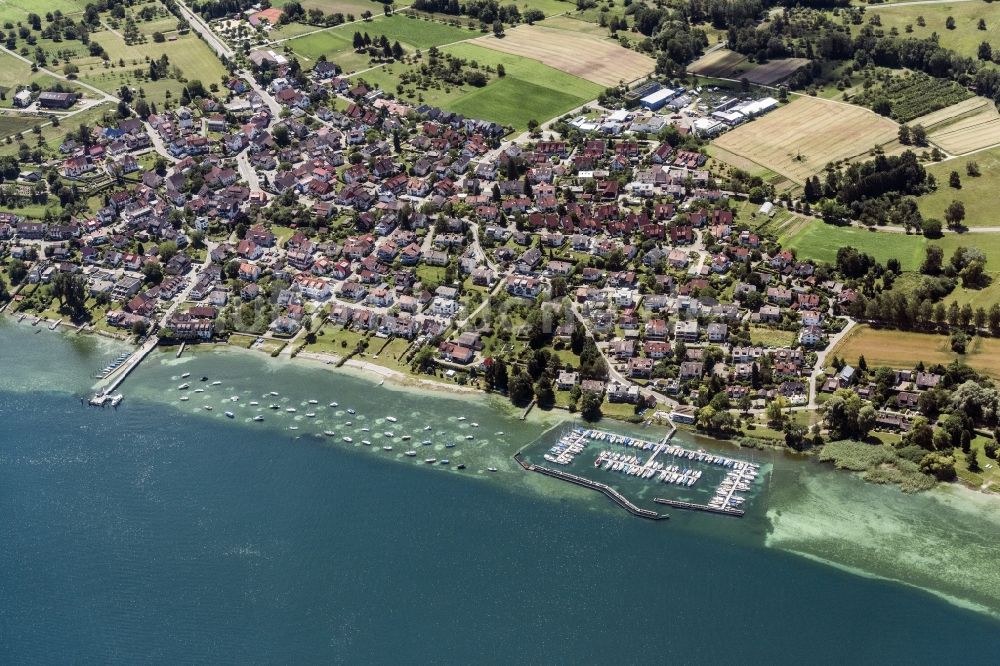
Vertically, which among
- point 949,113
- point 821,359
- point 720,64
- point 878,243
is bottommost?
point 821,359

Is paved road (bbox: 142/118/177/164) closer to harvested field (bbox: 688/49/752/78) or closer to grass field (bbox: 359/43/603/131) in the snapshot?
grass field (bbox: 359/43/603/131)

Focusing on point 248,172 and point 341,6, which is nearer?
point 248,172

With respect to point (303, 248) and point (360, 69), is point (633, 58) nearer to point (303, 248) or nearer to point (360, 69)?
point (360, 69)

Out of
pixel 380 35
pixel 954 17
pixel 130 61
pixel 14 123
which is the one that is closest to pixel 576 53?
pixel 380 35

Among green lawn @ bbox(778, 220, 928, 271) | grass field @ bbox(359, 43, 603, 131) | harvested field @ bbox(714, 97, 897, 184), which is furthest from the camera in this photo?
grass field @ bbox(359, 43, 603, 131)

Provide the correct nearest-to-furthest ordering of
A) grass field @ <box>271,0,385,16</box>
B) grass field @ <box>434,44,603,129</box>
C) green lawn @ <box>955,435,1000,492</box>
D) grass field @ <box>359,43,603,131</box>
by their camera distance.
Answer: green lawn @ <box>955,435,1000,492</box> < grass field @ <box>434,44,603,129</box> < grass field @ <box>359,43,603,131</box> < grass field @ <box>271,0,385,16</box>

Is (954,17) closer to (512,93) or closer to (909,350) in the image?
(512,93)

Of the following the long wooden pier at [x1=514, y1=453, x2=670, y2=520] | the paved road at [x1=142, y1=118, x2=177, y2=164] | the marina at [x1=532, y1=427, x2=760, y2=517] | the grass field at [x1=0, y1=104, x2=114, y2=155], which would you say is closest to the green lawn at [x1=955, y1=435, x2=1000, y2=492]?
the marina at [x1=532, y1=427, x2=760, y2=517]

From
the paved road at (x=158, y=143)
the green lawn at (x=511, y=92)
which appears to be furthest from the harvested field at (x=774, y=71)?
the paved road at (x=158, y=143)
